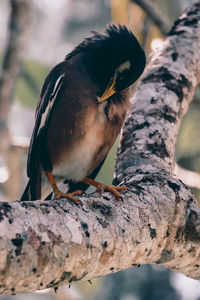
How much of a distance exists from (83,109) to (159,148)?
0.54 metres

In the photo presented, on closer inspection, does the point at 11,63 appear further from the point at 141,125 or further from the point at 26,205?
the point at 26,205

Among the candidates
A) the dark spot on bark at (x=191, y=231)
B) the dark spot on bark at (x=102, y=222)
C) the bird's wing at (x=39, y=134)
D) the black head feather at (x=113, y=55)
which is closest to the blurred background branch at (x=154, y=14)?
the black head feather at (x=113, y=55)

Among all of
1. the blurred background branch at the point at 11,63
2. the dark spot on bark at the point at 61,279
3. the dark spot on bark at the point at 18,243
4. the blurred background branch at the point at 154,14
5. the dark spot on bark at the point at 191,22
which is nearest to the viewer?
the dark spot on bark at the point at 18,243

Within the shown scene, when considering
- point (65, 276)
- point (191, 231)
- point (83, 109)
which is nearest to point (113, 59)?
point (83, 109)

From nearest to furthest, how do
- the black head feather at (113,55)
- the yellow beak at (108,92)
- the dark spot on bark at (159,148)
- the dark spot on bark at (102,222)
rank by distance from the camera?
1. the dark spot on bark at (102,222)
2. the dark spot on bark at (159,148)
3. the yellow beak at (108,92)
4. the black head feather at (113,55)

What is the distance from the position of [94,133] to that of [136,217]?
3.47ft

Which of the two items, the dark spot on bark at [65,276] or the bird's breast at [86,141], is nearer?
the dark spot on bark at [65,276]

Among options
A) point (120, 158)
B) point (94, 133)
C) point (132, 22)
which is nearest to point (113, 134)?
point (94, 133)

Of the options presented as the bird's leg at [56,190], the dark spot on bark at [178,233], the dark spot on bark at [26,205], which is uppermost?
the bird's leg at [56,190]

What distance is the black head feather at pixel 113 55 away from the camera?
9.32 ft

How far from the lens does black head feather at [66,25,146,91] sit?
2842 mm

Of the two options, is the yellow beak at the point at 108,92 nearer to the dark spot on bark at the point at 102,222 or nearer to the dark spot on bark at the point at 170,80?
the dark spot on bark at the point at 170,80

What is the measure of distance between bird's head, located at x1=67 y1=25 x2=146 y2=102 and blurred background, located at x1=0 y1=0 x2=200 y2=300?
30cm

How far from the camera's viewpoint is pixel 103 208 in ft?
5.81
